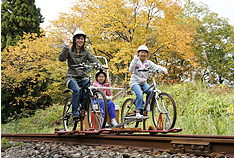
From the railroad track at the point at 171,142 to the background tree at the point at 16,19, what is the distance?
18.6 m

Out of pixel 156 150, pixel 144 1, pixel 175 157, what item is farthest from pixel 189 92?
pixel 144 1

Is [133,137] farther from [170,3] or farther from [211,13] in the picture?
[211,13]

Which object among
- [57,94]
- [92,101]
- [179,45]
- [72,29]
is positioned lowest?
[92,101]

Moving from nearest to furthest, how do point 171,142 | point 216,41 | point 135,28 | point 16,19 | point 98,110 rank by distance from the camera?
1. point 171,142
2. point 98,110
3. point 135,28
4. point 16,19
5. point 216,41

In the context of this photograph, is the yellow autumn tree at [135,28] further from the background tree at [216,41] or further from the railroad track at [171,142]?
the background tree at [216,41]

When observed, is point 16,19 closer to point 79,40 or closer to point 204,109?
point 79,40

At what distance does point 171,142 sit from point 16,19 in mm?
22260

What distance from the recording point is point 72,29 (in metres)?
17.8

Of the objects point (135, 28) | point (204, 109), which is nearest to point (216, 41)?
point (135, 28)

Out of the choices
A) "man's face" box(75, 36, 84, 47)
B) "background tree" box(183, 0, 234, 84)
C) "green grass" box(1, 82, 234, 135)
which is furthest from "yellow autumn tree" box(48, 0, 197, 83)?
"background tree" box(183, 0, 234, 84)

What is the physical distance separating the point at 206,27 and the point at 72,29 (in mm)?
19952

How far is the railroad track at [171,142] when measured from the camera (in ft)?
10.8

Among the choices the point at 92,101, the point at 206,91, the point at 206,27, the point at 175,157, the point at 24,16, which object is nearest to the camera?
the point at 175,157

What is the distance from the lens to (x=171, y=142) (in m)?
3.73
